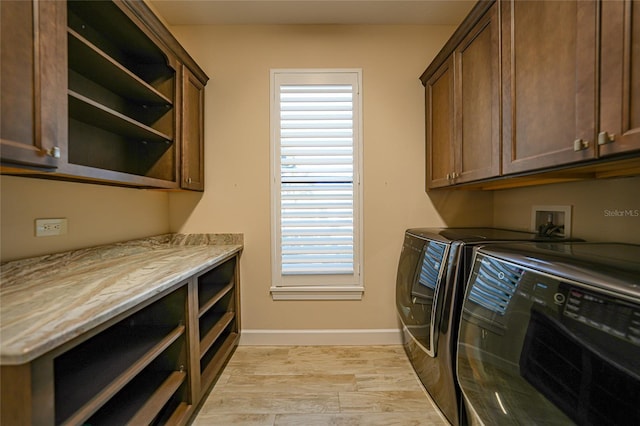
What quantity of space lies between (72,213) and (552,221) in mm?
2821

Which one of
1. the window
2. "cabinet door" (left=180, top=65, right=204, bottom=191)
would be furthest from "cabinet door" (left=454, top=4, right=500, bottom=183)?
"cabinet door" (left=180, top=65, right=204, bottom=191)

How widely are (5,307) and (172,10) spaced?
2.34 meters

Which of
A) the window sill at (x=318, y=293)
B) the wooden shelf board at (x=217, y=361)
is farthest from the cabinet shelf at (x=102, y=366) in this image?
the window sill at (x=318, y=293)

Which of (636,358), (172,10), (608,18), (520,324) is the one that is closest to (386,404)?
(520,324)

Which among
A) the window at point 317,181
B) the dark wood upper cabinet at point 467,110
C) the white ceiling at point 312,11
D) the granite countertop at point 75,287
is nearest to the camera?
the granite countertop at point 75,287

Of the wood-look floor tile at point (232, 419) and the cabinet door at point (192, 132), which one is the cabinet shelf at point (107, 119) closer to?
the cabinet door at point (192, 132)

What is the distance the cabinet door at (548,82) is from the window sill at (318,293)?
1.48m

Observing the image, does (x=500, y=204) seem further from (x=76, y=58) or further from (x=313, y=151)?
(x=76, y=58)

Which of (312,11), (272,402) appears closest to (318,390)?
(272,402)

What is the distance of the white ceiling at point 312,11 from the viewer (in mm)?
2125

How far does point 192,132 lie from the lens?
7.09 ft

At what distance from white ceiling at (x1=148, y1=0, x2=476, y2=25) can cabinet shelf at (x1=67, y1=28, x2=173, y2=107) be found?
2.91 feet

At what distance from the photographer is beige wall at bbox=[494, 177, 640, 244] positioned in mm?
1290

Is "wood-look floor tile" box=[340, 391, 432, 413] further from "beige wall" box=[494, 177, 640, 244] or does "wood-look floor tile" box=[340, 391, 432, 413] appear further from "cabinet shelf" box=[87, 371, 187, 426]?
"beige wall" box=[494, 177, 640, 244]
